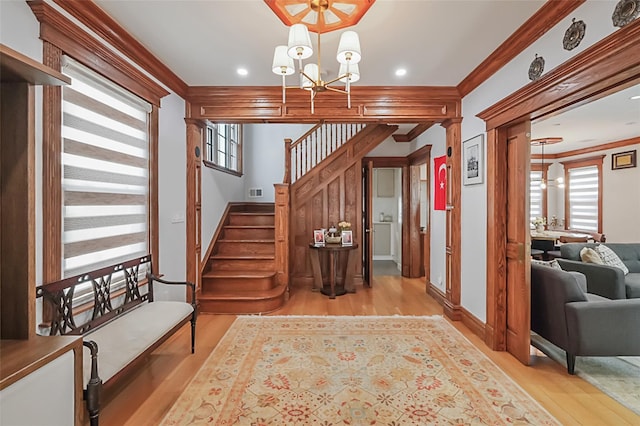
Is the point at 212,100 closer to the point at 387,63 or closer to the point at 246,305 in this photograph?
the point at 387,63

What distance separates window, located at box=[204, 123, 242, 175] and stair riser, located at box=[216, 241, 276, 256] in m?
1.28

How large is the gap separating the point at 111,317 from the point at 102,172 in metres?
1.15

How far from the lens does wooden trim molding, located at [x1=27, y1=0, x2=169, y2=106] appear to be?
6.37ft

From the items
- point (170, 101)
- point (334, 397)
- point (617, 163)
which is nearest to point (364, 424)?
point (334, 397)

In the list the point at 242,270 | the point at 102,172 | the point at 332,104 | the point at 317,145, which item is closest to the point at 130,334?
the point at 102,172

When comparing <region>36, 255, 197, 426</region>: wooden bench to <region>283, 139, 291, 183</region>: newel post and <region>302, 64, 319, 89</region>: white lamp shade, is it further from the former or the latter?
<region>283, 139, 291, 183</region>: newel post

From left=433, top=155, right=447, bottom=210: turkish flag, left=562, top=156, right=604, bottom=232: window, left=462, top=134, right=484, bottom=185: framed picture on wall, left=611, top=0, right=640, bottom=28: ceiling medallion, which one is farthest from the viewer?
left=562, top=156, right=604, bottom=232: window

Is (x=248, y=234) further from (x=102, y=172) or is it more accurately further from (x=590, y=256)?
(x=590, y=256)

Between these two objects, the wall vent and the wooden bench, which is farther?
the wall vent

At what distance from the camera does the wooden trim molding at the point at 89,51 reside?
76.4 inches

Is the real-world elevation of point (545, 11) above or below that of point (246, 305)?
above

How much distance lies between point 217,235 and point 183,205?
1.39m

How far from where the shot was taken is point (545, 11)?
7.18 ft

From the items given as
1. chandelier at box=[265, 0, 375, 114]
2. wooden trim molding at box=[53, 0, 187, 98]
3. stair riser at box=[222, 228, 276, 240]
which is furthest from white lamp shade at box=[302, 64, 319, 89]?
stair riser at box=[222, 228, 276, 240]
